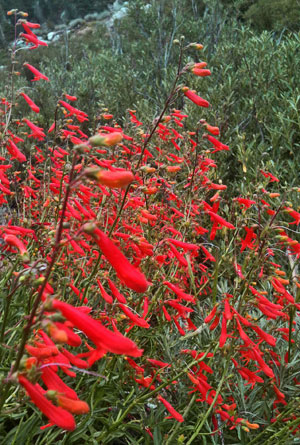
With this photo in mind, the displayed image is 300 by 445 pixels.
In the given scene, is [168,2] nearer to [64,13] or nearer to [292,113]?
[292,113]

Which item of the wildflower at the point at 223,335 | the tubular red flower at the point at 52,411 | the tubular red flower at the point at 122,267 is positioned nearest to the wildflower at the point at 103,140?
the tubular red flower at the point at 122,267

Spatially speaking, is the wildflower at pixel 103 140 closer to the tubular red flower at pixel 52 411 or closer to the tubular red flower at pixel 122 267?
the tubular red flower at pixel 122 267

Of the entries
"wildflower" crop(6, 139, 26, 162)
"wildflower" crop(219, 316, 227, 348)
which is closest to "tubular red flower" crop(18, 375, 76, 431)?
"wildflower" crop(219, 316, 227, 348)

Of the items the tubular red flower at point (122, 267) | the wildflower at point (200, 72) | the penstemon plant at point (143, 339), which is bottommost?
the penstemon plant at point (143, 339)

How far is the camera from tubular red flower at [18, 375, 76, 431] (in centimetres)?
101

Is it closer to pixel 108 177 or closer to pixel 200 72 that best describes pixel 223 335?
pixel 108 177

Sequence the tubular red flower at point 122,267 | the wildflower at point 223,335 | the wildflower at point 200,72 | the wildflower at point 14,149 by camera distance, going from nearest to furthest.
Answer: the tubular red flower at point 122,267, the wildflower at point 223,335, the wildflower at point 200,72, the wildflower at point 14,149

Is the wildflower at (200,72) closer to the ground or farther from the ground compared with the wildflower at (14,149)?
farther from the ground

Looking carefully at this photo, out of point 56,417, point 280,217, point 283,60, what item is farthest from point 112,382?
point 283,60

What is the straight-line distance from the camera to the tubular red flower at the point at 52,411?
39.8 inches

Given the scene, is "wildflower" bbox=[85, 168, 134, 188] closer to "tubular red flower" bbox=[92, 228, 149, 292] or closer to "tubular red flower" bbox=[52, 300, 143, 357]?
"tubular red flower" bbox=[92, 228, 149, 292]

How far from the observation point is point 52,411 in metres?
1.03

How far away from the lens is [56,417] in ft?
3.33

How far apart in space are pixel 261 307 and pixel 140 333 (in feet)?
3.09
